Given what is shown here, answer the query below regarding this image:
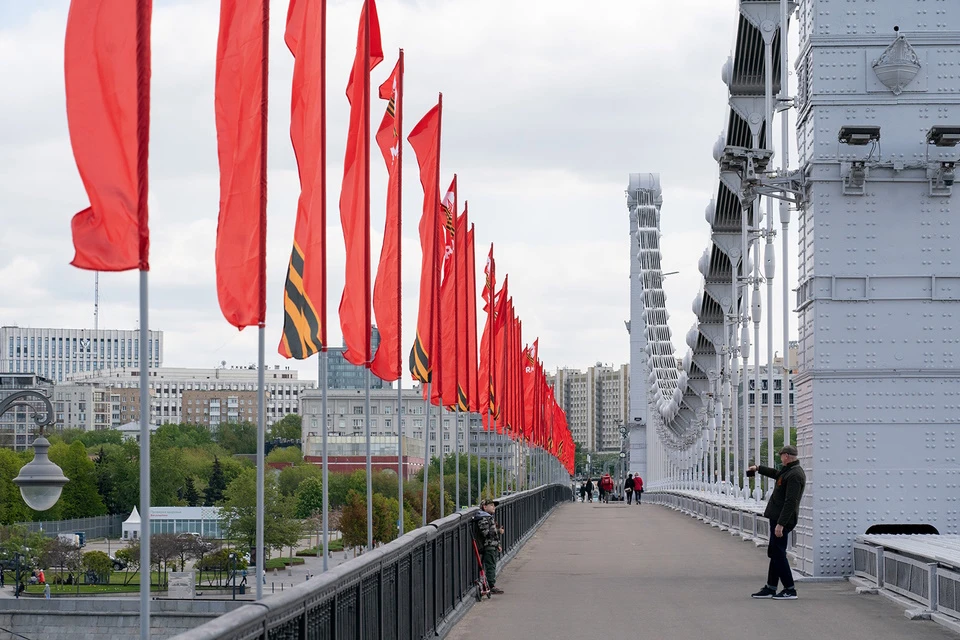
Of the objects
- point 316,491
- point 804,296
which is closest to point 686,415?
point 804,296

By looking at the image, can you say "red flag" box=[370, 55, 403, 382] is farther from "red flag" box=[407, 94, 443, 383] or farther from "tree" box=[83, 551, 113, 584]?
"tree" box=[83, 551, 113, 584]

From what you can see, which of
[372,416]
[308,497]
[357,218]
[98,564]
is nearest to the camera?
[357,218]

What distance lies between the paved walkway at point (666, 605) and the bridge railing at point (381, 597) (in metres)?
0.46

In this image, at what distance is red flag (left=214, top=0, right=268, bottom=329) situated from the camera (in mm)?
9750

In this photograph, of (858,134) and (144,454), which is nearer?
(144,454)

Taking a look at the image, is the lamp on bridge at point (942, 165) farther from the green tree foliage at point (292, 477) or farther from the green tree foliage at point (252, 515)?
the green tree foliage at point (292, 477)

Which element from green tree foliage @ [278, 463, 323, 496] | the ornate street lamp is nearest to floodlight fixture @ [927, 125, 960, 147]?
the ornate street lamp

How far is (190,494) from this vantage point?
16525 cm

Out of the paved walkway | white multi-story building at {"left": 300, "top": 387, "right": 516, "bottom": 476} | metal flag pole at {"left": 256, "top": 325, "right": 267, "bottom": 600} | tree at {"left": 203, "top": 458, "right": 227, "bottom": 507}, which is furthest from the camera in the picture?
white multi-story building at {"left": 300, "top": 387, "right": 516, "bottom": 476}

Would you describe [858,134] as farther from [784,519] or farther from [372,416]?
[372,416]

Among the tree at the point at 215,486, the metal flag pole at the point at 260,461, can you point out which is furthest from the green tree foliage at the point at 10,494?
the metal flag pole at the point at 260,461

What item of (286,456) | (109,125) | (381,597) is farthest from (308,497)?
(109,125)

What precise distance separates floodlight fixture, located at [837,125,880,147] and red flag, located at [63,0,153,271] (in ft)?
35.2

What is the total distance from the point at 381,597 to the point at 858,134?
9.10 meters
